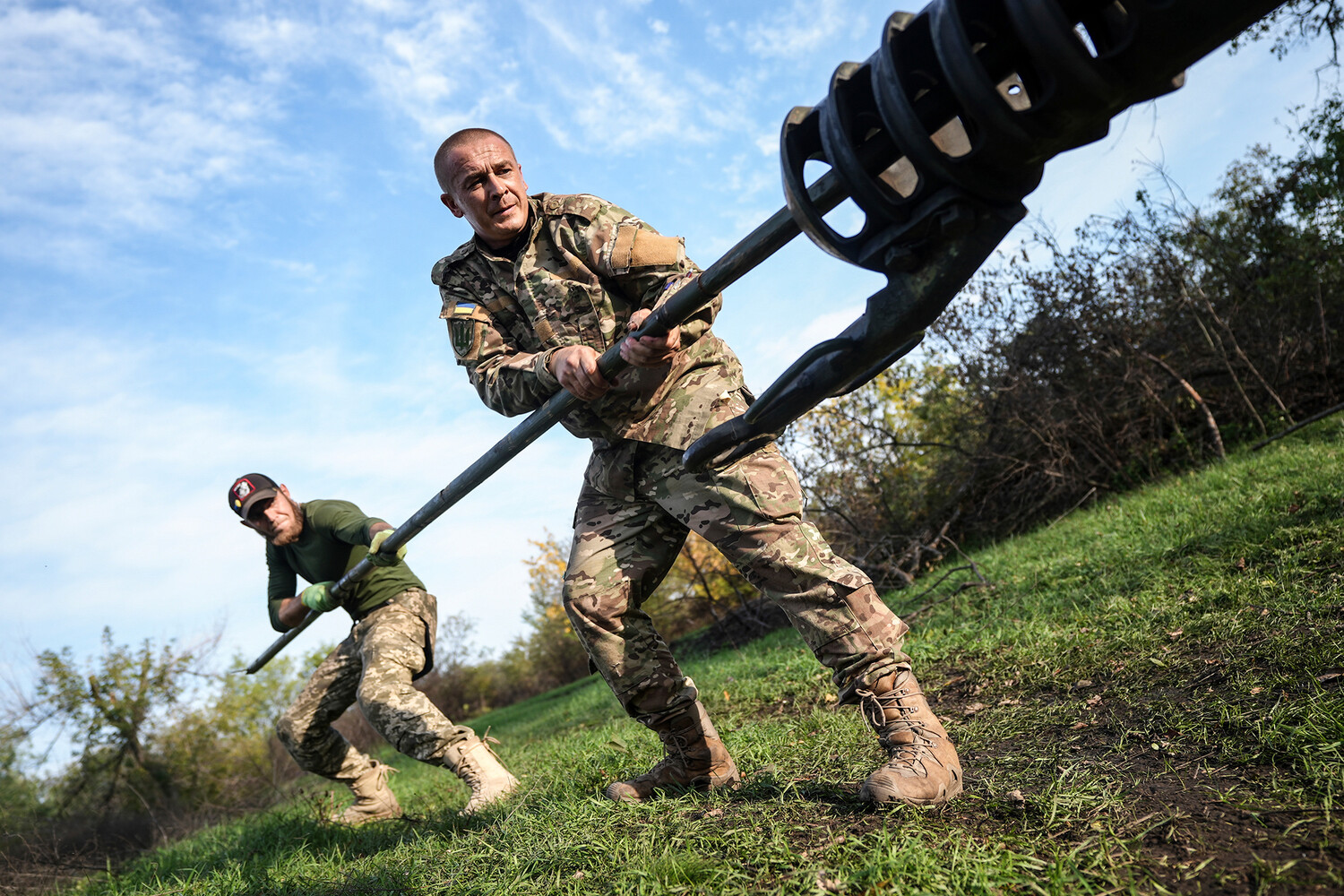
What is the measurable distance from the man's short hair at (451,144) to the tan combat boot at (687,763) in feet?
7.51

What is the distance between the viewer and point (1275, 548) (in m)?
4.27

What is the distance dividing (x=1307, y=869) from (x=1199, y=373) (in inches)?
364

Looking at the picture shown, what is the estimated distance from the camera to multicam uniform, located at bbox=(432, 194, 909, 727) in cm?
271

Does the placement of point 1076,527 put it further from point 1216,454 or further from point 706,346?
point 706,346

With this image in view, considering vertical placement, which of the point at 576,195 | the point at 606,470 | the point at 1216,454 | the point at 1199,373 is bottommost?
the point at 1216,454

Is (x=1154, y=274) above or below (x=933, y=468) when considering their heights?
above

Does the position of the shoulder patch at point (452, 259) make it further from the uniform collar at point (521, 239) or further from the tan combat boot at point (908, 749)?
the tan combat boot at point (908, 749)

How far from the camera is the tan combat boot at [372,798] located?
17.4 ft

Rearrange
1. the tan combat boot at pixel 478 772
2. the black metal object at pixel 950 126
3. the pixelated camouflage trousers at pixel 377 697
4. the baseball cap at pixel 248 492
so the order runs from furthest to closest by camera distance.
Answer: the baseball cap at pixel 248 492 → the pixelated camouflage trousers at pixel 377 697 → the tan combat boot at pixel 478 772 → the black metal object at pixel 950 126

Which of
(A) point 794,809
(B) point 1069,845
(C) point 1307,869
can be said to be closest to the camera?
(C) point 1307,869

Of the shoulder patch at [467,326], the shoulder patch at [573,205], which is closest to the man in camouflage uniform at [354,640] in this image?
the shoulder patch at [467,326]

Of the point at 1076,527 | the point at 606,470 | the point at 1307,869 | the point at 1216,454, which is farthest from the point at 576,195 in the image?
the point at 1216,454

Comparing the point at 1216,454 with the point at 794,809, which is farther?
the point at 1216,454

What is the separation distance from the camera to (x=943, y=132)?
1.71m
